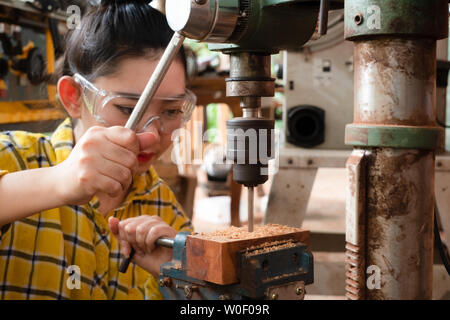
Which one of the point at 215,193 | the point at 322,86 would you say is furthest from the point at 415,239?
the point at 215,193

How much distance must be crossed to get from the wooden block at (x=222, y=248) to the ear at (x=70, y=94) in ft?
2.29

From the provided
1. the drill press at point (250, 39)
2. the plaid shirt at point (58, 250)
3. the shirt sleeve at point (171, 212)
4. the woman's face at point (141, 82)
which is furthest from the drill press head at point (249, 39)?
the shirt sleeve at point (171, 212)

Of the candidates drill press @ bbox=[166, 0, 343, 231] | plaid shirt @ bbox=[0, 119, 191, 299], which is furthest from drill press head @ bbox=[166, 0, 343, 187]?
plaid shirt @ bbox=[0, 119, 191, 299]

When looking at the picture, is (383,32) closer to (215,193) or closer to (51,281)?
(51,281)

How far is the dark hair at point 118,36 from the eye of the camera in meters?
1.18

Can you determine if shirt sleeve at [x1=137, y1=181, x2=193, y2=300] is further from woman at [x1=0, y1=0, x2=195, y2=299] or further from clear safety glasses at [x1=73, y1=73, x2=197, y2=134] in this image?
clear safety glasses at [x1=73, y1=73, x2=197, y2=134]

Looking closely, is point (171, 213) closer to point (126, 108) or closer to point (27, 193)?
point (126, 108)

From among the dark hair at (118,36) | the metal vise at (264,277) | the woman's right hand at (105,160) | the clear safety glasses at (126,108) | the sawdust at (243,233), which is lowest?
the metal vise at (264,277)

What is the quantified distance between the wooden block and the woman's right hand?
0.13 m

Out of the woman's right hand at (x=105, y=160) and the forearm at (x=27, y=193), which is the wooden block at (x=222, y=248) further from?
the forearm at (x=27, y=193)

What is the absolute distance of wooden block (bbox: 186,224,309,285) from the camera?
61 centimetres

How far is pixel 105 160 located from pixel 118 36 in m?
0.60

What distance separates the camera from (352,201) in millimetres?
549
